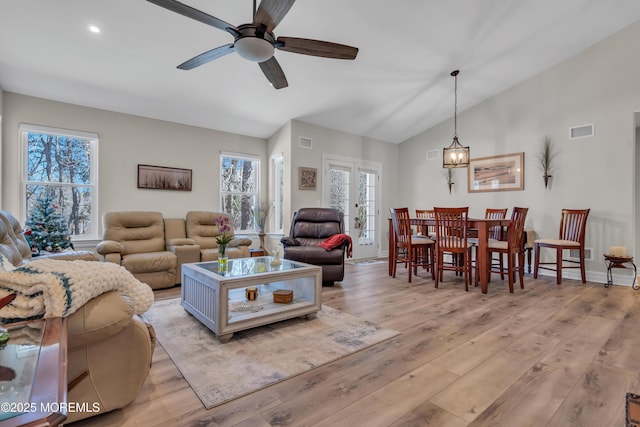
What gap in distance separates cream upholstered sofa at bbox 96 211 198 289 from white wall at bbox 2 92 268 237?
Result: 40 centimetres

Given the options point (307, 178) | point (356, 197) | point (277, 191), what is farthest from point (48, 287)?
point (356, 197)

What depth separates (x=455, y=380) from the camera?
177cm

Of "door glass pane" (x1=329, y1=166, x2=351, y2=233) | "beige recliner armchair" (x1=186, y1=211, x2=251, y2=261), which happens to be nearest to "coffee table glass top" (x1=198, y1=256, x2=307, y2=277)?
"beige recliner armchair" (x1=186, y1=211, x2=251, y2=261)

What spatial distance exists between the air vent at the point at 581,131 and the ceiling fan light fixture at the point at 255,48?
15.4ft

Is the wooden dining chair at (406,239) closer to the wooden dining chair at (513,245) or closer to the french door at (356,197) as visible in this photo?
the wooden dining chair at (513,245)

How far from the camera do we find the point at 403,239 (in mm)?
4406

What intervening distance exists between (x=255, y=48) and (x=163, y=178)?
320 cm

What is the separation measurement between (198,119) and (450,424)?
199 inches

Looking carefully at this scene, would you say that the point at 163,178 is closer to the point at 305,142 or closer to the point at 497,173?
the point at 305,142

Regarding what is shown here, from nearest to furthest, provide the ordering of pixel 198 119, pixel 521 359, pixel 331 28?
pixel 521 359 → pixel 331 28 → pixel 198 119

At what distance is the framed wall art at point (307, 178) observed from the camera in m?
5.49

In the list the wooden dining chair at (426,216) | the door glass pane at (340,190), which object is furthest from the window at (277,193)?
the wooden dining chair at (426,216)

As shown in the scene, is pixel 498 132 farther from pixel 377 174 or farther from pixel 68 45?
pixel 68 45

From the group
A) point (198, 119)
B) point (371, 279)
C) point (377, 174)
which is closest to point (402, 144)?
point (377, 174)
